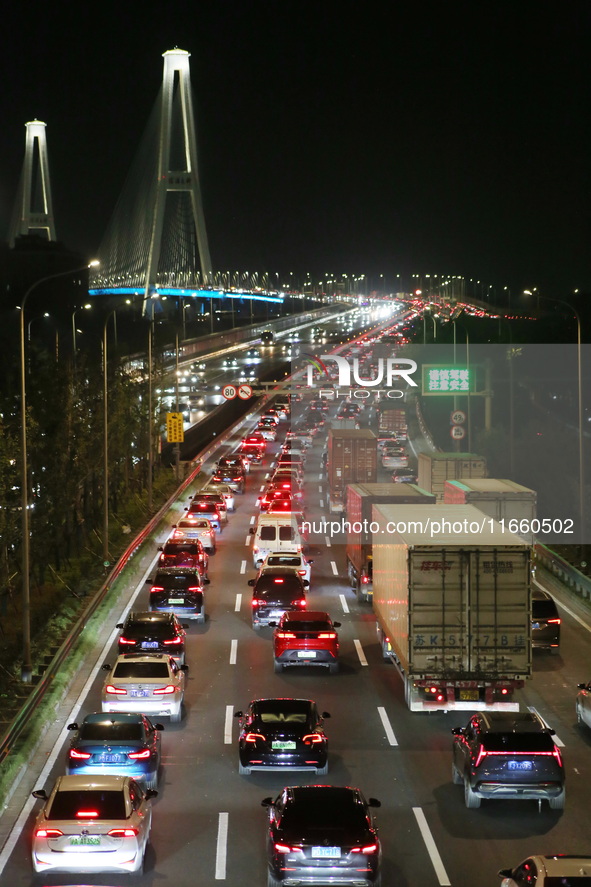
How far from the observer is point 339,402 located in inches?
3462

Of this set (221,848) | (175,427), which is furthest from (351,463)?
(221,848)

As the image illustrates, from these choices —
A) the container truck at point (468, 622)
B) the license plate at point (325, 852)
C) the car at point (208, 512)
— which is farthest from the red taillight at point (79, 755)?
the car at point (208, 512)

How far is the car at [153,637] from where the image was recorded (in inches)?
824

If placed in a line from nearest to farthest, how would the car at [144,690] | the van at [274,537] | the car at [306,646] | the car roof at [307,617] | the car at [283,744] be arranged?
the car at [283,744] < the car at [144,690] < the car at [306,646] < the car roof at [307,617] < the van at [274,537]

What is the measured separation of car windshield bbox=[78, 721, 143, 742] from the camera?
570 inches

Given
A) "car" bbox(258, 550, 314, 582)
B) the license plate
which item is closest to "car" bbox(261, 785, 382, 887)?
the license plate

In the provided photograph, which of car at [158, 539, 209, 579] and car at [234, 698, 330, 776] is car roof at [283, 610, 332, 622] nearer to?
car at [234, 698, 330, 776]

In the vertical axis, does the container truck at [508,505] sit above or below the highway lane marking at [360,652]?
above

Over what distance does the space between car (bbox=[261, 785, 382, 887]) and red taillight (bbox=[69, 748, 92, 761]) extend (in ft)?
11.4

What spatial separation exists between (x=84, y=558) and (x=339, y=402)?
52014 mm

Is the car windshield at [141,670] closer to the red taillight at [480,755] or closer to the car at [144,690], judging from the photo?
the car at [144,690]

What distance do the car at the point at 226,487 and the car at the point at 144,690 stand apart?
26063mm

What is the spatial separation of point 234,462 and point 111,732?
41450 mm

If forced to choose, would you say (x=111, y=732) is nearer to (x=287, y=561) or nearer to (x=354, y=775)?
(x=354, y=775)
